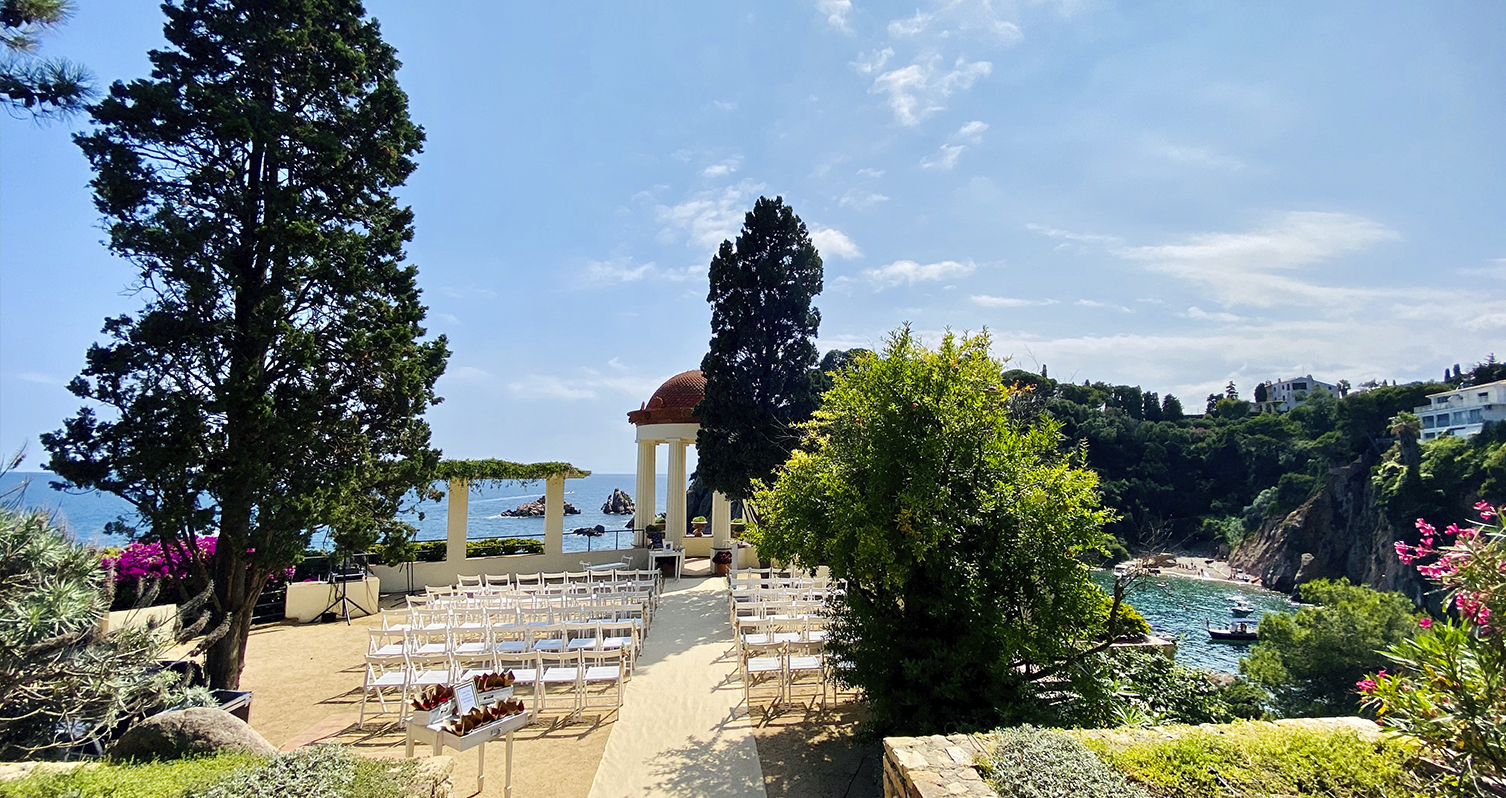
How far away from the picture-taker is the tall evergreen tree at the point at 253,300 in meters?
7.74

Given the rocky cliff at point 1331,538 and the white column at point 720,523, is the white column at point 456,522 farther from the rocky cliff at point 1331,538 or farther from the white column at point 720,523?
the rocky cliff at point 1331,538

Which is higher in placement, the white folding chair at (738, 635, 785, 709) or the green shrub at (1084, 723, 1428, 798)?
the green shrub at (1084, 723, 1428, 798)

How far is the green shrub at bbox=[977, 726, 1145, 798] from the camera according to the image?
12.8ft

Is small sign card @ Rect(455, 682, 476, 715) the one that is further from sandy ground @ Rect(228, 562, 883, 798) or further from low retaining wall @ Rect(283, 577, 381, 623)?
low retaining wall @ Rect(283, 577, 381, 623)

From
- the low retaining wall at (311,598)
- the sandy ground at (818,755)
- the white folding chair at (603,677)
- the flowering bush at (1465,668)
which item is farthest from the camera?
the low retaining wall at (311,598)

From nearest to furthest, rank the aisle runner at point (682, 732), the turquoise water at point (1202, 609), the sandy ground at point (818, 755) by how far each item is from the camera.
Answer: the sandy ground at point (818, 755), the aisle runner at point (682, 732), the turquoise water at point (1202, 609)

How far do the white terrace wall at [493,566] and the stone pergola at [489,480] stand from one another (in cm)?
22

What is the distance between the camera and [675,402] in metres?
21.6

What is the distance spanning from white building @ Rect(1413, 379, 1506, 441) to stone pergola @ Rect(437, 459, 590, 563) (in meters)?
65.2

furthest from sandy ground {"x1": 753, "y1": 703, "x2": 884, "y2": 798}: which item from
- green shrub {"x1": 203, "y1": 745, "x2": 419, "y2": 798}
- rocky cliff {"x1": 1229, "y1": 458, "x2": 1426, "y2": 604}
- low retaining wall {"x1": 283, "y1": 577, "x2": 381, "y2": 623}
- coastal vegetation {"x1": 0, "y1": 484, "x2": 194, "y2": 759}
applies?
rocky cliff {"x1": 1229, "y1": 458, "x2": 1426, "y2": 604}

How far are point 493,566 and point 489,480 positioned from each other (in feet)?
8.19

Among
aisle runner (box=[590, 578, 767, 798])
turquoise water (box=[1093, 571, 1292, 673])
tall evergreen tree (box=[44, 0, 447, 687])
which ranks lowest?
turquoise water (box=[1093, 571, 1292, 673])

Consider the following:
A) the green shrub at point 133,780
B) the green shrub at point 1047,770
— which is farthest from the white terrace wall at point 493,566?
the green shrub at point 1047,770

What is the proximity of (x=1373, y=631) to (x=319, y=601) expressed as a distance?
24069 millimetres
